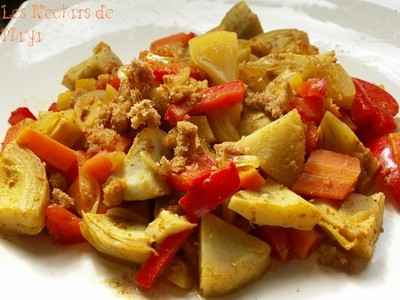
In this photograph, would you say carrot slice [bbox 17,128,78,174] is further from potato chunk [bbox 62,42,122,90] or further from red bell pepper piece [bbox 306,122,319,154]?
red bell pepper piece [bbox 306,122,319,154]

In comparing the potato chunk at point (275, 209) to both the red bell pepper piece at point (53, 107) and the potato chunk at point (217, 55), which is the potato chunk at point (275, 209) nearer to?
the potato chunk at point (217, 55)

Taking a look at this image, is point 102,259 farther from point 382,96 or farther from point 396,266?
point 382,96

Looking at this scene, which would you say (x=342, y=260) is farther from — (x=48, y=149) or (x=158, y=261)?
(x=48, y=149)

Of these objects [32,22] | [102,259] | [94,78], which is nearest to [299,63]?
[94,78]

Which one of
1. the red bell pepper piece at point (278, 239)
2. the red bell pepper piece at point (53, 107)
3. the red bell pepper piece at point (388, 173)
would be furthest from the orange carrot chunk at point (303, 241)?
the red bell pepper piece at point (53, 107)

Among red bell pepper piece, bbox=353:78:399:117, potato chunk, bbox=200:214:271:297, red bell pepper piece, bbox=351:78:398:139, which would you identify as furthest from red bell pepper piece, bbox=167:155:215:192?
red bell pepper piece, bbox=353:78:399:117
